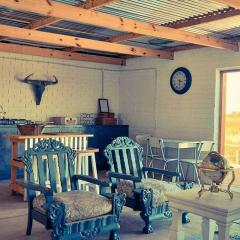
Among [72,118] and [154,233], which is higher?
[72,118]

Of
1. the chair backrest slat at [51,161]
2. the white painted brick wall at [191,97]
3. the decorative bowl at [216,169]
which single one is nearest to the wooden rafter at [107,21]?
the white painted brick wall at [191,97]

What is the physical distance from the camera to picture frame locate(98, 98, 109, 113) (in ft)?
29.2

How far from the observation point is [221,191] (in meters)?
3.55

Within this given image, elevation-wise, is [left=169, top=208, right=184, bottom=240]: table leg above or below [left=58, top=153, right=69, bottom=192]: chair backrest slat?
below

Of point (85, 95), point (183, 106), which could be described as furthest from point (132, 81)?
point (183, 106)

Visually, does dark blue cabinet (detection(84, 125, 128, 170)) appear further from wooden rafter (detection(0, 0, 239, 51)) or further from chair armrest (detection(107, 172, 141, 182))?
chair armrest (detection(107, 172, 141, 182))

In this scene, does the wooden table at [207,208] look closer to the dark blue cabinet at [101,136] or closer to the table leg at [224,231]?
the table leg at [224,231]

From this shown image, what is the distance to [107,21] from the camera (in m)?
4.96

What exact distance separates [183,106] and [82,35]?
2.53m

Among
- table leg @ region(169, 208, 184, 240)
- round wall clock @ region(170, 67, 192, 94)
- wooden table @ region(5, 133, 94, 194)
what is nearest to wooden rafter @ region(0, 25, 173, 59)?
round wall clock @ region(170, 67, 192, 94)

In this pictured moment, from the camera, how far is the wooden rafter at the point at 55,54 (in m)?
7.21

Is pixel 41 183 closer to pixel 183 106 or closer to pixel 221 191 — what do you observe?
pixel 221 191

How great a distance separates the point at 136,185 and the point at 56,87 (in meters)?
4.42

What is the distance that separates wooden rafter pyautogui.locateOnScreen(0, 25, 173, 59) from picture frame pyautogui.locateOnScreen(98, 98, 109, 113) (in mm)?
1971
